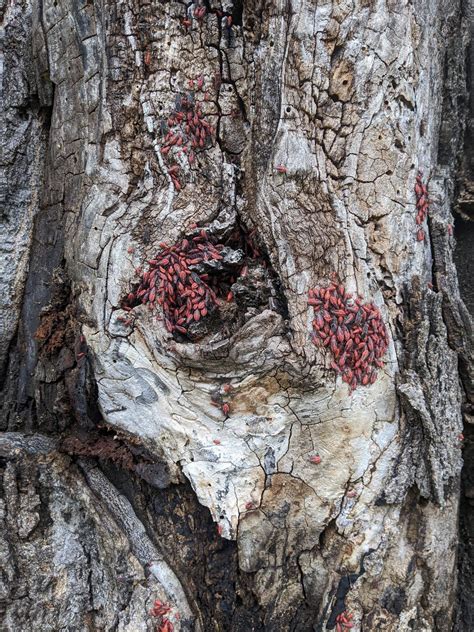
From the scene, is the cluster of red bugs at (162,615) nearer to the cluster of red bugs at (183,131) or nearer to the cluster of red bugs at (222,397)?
the cluster of red bugs at (222,397)

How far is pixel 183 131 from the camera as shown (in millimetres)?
2033

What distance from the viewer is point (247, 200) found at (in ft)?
6.78

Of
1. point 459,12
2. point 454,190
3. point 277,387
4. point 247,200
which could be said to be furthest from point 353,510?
point 459,12

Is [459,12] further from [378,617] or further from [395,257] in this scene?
[378,617]

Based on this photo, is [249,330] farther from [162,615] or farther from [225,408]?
[162,615]

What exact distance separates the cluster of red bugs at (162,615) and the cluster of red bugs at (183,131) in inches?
68.2

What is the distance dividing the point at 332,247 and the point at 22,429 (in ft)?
5.51

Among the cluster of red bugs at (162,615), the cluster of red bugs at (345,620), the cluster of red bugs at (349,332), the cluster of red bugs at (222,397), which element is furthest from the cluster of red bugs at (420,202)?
the cluster of red bugs at (162,615)

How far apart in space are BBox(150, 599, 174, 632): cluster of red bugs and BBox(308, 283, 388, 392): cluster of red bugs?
121 centimetres

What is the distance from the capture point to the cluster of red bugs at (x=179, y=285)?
1.97 metres

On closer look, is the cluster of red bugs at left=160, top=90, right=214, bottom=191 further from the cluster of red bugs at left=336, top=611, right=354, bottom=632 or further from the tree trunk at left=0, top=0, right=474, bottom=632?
the cluster of red bugs at left=336, top=611, right=354, bottom=632

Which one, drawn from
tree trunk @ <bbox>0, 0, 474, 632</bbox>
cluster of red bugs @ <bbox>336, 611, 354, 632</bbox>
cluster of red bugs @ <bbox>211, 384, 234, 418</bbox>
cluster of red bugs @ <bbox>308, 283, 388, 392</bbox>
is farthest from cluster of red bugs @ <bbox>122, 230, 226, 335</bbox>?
cluster of red bugs @ <bbox>336, 611, 354, 632</bbox>

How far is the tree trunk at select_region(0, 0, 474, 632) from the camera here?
1952mm

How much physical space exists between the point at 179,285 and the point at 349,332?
0.68 meters
